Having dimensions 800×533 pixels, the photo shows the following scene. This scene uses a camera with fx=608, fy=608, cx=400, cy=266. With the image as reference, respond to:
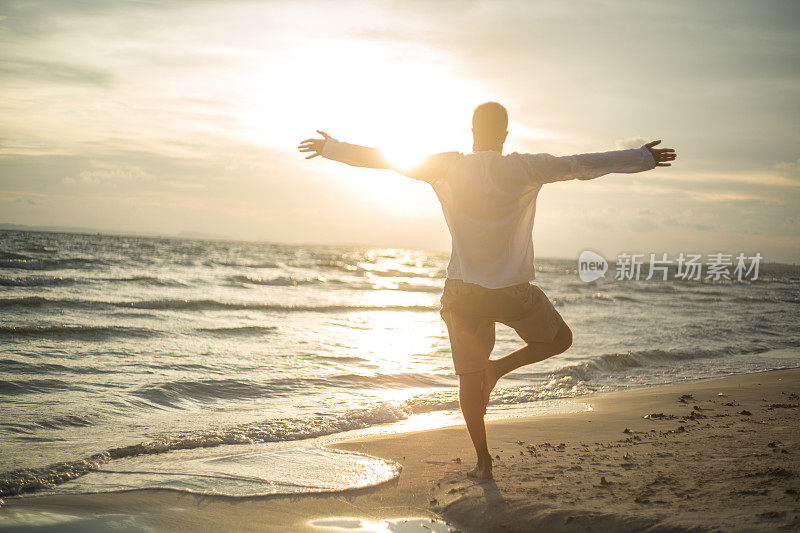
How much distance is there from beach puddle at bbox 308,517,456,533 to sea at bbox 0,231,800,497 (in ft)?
1.61

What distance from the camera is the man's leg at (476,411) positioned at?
369 cm

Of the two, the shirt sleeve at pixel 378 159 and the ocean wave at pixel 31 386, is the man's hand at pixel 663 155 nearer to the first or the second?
the shirt sleeve at pixel 378 159

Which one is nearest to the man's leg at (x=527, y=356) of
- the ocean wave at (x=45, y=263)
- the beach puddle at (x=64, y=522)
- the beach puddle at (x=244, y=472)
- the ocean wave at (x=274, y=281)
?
the beach puddle at (x=244, y=472)

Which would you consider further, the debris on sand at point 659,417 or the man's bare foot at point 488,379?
the debris on sand at point 659,417

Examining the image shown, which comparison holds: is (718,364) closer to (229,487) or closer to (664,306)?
(229,487)

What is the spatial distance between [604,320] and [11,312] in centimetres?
1565

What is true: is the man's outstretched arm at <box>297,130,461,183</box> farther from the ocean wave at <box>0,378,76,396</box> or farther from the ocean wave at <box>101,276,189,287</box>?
the ocean wave at <box>101,276,189,287</box>

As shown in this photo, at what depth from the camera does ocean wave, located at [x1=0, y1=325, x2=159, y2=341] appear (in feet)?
35.8

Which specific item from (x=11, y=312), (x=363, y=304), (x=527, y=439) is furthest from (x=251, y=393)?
(x=363, y=304)

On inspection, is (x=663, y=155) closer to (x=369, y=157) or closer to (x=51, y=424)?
(x=369, y=157)

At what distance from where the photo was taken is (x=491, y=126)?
3.46 m

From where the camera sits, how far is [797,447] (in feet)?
12.9

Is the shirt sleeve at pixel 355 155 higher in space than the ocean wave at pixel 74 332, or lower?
higher

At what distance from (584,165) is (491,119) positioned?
582mm
